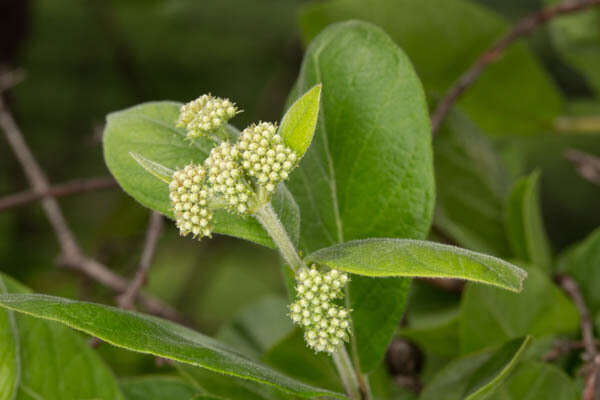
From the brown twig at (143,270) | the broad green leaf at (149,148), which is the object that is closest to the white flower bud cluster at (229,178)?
the broad green leaf at (149,148)

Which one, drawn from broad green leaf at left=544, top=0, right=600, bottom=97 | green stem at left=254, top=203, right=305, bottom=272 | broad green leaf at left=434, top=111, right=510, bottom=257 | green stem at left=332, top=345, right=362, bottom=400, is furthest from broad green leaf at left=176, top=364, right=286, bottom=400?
broad green leaf at left=544, top=0, right=600, bottom=97

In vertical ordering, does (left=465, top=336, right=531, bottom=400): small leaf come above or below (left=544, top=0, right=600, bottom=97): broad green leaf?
below

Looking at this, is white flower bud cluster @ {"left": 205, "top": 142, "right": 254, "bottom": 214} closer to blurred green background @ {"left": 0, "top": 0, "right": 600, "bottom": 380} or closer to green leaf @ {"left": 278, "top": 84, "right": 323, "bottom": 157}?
green leaf @ {"left": 278, "top": 84, "right": 323, "bottom": 157}

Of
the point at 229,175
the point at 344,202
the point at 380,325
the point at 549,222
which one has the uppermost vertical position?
the point at 229,175

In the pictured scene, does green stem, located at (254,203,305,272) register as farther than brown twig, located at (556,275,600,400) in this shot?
No

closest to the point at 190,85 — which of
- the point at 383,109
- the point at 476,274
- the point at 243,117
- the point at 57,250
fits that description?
the point at 243,117

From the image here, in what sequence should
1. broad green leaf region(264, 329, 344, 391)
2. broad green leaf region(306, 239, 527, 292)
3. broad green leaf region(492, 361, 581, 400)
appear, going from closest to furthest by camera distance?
broad green leaf region(306, 239, 527, 292), broad green leaf region(492, 361, 581, 400), broad green leaf region(264, 329, 344, 391)

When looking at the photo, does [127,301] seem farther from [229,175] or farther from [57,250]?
[57,250]
